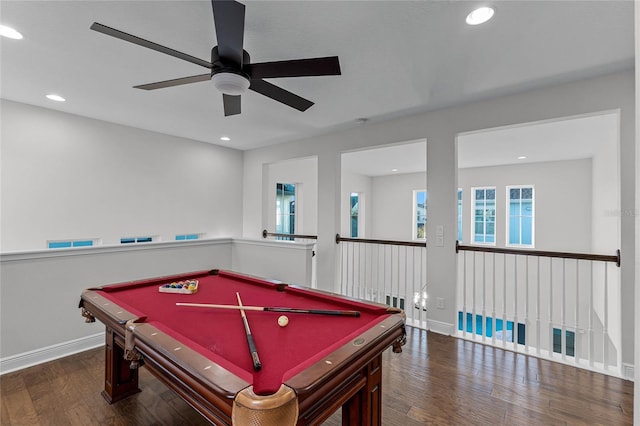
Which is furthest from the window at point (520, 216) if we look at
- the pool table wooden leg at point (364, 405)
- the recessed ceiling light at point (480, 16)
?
the pool table wooden leg at point (364, 405)

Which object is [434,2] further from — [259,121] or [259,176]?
[259,176]

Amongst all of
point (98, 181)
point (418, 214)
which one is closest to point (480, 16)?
point (98, 181)

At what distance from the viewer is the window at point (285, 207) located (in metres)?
6.27

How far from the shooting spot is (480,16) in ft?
5.76

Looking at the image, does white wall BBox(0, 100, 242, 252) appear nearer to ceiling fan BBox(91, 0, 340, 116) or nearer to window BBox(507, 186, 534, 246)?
ceiling fan BBox(91, 0, 340, 116)

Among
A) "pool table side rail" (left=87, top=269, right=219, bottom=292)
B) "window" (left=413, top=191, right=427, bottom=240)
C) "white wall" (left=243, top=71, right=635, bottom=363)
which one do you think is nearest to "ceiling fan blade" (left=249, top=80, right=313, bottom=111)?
"pool table side rail" (left=87, top=269, right=219, bottom=292)

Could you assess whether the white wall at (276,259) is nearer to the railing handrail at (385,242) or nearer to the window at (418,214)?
the railing handrail at (385,242)

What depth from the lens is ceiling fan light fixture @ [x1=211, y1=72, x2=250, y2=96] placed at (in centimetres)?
167

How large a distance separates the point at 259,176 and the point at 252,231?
102 cm

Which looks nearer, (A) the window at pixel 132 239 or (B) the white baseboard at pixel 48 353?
(B) the white baseboard at pixel 48 353

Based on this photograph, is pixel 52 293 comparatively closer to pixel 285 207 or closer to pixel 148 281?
pixel 148 281

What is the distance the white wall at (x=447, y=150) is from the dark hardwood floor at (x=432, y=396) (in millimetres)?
589

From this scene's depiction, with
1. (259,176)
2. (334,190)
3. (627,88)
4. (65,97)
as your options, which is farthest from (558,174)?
(65,97)

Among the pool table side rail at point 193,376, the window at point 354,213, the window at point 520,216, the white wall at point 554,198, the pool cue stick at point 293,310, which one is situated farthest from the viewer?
the window at point 354,213
